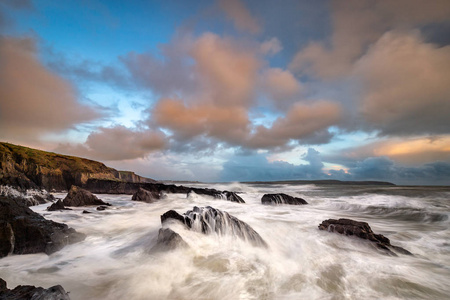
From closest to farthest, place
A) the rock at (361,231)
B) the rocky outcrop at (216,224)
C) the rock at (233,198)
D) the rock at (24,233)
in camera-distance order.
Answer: the rock at (24,233)
the rock at (361,231)
the rocky outcrop at (216,224)
the rock at (233,198)

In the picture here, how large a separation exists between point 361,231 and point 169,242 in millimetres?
5590

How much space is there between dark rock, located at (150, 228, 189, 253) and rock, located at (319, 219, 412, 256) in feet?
16.3

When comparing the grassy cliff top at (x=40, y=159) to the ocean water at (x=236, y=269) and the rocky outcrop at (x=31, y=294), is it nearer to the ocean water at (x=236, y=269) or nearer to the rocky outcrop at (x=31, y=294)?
the ocean water at (x=236, y=269)

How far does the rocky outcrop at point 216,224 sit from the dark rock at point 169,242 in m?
0.81

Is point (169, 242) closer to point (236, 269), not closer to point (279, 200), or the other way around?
point (236, 269)

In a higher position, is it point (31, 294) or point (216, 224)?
point (31, 294)

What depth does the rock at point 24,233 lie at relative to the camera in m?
4.43

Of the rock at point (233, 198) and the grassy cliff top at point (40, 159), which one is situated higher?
the grassy cliff top at point (40, 159)

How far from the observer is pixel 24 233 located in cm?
465

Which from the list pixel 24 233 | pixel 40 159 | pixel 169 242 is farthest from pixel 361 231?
pixel 40 159

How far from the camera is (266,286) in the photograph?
360 cm

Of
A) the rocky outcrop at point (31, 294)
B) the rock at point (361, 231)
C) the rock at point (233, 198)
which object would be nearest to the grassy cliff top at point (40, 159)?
the rock at point (233, 198)

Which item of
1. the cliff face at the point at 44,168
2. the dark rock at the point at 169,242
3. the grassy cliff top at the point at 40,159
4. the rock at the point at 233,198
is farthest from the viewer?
the grassy cliff top at the point at 40,159

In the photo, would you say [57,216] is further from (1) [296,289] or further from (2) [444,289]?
(2) [444,289]
